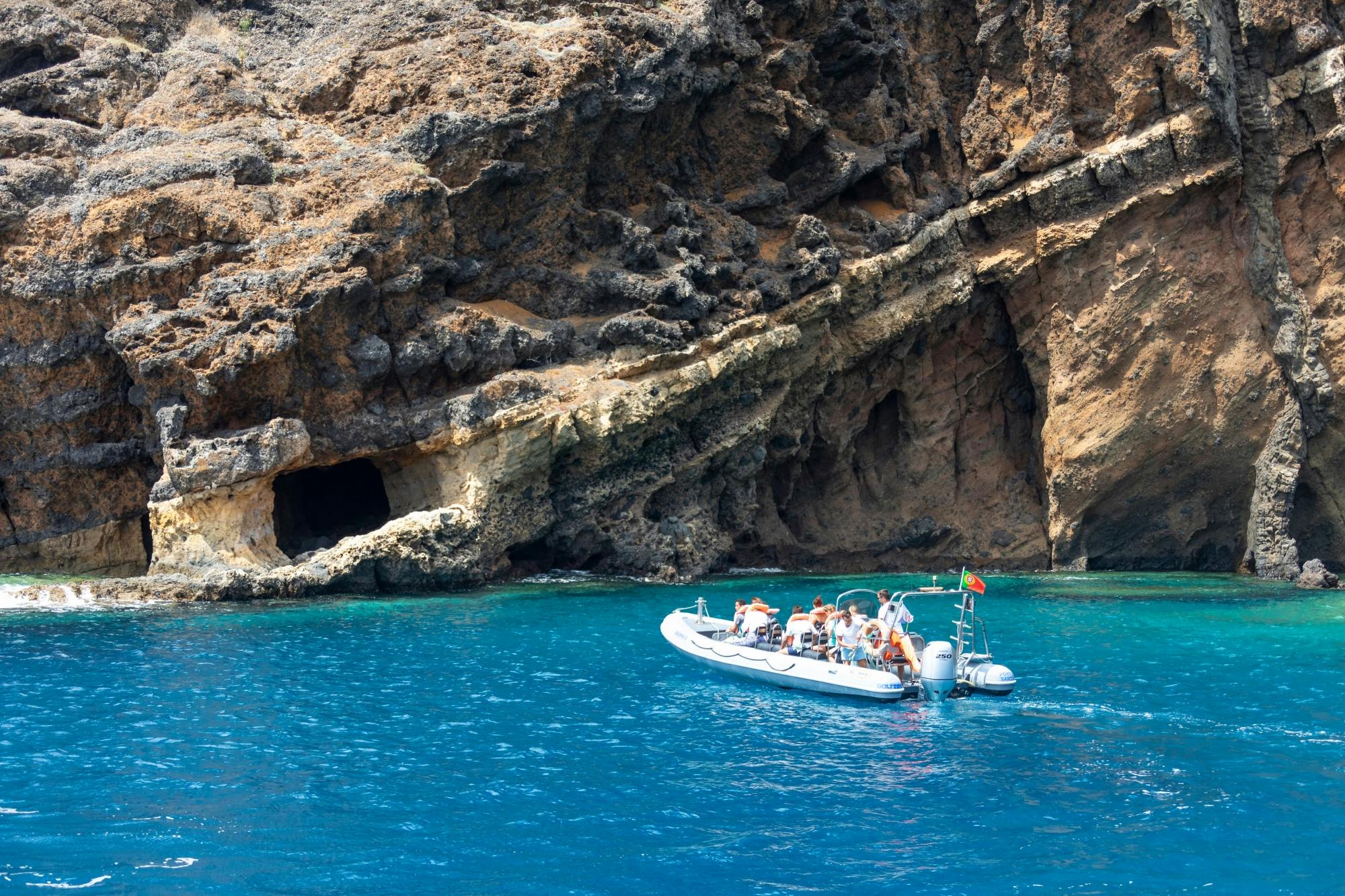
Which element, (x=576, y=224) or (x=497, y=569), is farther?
(x=576, y=224)

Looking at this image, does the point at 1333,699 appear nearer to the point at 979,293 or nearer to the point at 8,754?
the point at 8,754

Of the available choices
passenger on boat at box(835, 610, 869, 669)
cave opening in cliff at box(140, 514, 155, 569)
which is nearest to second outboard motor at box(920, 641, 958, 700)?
passenger on boat at box(835, 610, 869, 669)

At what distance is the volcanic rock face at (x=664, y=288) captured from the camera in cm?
2992

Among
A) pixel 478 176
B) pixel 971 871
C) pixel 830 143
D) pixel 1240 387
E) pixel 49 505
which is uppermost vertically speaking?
pixel 830 143

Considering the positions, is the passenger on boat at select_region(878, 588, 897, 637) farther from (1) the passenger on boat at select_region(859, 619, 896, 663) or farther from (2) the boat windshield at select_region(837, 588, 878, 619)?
(2) the boat windshield at select_region(837, 588, 878, 619)

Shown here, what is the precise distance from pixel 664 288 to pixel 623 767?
62.9ft

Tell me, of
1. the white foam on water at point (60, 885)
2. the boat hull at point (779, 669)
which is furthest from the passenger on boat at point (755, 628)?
the white foam on water at point (60, 885)

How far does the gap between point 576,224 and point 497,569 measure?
942 centimetres

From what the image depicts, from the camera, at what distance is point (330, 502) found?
35875mm

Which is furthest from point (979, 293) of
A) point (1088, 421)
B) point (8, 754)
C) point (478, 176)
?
point (8, 754)

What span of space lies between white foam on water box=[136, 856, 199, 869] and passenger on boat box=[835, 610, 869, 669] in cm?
1083

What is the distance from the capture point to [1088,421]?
36.3 meters

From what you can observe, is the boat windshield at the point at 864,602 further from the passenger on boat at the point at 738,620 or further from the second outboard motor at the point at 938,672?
the second outboard motor at the point at 938,672

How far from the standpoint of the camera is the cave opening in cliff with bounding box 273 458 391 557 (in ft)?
113
